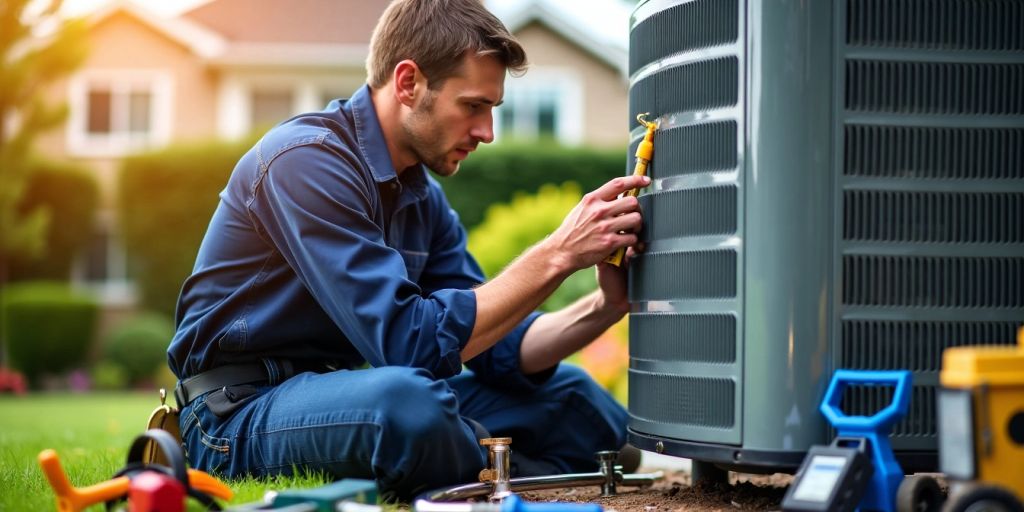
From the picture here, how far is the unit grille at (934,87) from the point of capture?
1990 millimetres

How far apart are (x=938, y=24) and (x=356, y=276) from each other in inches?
50.9

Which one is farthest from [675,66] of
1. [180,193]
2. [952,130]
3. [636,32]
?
[180,193]

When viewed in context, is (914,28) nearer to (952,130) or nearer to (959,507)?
(952,130)

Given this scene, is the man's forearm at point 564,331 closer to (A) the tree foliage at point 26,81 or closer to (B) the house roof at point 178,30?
(A) the tree foliage at point 26,81

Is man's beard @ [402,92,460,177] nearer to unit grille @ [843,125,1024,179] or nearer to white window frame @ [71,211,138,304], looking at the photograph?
unit grille @ [843,125,1024,179]

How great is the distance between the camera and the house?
54.9 ft

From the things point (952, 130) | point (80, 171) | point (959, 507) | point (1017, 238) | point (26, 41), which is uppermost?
point (26, 41)

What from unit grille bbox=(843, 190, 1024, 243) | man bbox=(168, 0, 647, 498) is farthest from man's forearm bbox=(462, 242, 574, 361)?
unit grille bbox=(843, 190, 1024, 243)

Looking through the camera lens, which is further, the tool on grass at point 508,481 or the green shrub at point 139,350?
the green shrub at point 139,350

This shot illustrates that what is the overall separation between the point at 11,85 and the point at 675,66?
488 inches

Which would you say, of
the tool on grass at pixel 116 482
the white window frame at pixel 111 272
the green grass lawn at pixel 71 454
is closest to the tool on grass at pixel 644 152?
the green grass lawn at pixel 71 454

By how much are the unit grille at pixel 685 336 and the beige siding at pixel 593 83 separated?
14.9 metres

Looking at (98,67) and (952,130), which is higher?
(98,67)

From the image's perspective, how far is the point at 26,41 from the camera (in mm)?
12852
